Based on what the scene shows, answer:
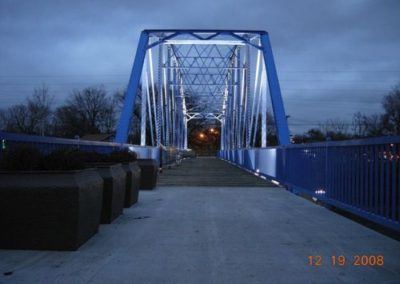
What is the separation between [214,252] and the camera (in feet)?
18.4

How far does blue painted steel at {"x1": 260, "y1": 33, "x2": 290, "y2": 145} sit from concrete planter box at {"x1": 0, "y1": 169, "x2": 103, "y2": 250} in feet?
45.3

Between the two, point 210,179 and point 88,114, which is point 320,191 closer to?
point 210,179

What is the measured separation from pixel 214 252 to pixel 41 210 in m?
1.88

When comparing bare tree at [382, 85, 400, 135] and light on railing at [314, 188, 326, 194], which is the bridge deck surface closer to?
light on railing at [314, 188, 326, 194]

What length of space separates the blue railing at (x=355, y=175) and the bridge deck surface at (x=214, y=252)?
324 mm

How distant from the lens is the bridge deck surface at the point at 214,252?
4.63 m

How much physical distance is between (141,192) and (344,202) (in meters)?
5.88

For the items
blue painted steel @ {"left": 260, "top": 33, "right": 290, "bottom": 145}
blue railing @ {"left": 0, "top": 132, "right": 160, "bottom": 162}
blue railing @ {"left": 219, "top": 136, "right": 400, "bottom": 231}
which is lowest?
blue railing @ {"left": 219, "top": 136, "right": 400, "bottom": 231}

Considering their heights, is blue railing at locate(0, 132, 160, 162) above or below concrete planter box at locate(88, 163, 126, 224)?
above

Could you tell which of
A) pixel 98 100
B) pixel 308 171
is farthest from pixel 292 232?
pixel 98 100

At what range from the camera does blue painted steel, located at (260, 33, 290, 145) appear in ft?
62.5

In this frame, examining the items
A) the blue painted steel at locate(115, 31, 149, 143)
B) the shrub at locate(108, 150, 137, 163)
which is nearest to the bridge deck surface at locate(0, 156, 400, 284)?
the shrub at locate(108, 150, 137, 163)

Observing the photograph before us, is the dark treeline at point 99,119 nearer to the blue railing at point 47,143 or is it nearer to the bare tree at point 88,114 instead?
the bare tree at point 88,114

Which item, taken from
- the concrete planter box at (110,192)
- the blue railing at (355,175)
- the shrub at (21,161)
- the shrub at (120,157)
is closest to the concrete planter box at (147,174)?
the shrub at (120,157)
